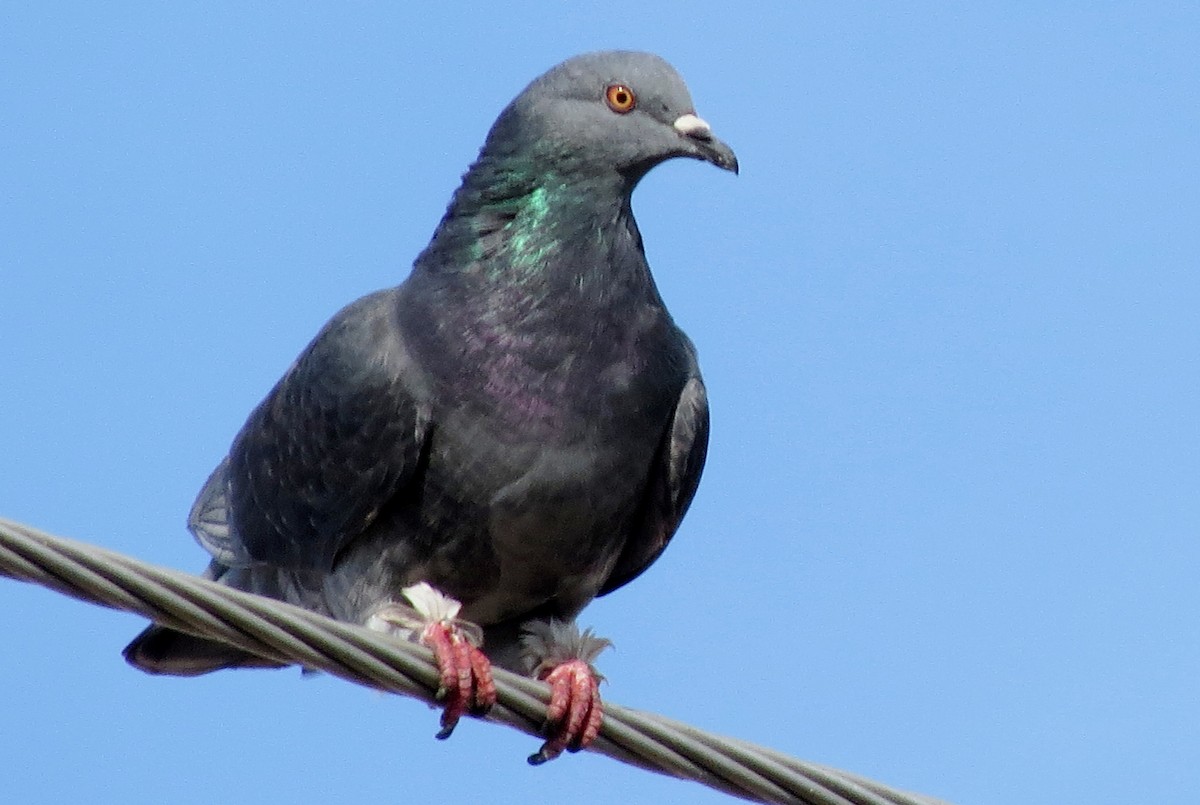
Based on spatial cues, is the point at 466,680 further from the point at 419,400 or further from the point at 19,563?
the point at 19,563

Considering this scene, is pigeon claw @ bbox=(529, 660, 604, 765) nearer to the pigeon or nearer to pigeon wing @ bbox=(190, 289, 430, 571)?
the pigeon

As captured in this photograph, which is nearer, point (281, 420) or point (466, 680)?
point (466, 680)

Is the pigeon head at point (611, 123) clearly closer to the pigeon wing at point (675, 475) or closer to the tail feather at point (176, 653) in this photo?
the pigeon wing at point (675, 475)

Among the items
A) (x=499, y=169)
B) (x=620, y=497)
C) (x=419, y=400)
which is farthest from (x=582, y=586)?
(x=499, y=169)

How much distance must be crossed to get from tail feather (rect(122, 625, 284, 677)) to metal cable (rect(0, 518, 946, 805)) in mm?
2753

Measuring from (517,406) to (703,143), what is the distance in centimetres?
114

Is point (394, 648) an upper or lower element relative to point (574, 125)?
lower

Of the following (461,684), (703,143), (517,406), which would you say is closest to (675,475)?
(517,406)

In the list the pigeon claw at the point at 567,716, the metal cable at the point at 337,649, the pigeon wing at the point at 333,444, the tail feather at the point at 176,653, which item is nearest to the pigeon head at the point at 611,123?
the pigeon wing at the point at 333,444

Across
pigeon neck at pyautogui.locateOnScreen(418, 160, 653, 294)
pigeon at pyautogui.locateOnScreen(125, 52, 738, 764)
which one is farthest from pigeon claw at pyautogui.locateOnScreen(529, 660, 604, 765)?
pigeon neck at pyautogui.locateOnScreen(418, 160, 653, 294)

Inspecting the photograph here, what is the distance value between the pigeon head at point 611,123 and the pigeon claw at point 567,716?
1848mm

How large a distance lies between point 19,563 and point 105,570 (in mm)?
174

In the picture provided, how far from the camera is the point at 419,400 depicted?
24.2 feet

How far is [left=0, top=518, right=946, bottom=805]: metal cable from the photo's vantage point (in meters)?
4.45
